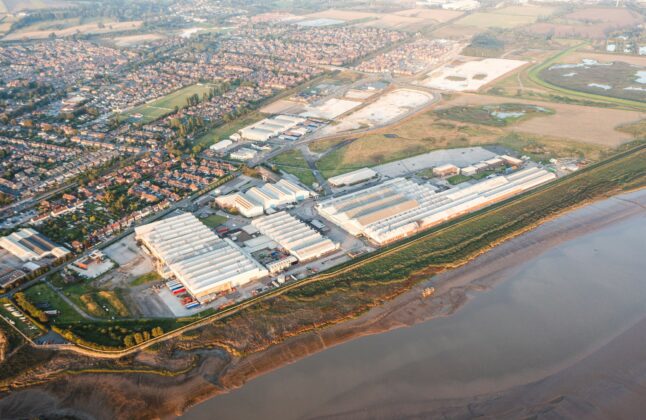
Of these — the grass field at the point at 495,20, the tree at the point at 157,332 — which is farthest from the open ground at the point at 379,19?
the tree at the point at 157,332

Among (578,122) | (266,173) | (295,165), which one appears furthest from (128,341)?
(578,122)

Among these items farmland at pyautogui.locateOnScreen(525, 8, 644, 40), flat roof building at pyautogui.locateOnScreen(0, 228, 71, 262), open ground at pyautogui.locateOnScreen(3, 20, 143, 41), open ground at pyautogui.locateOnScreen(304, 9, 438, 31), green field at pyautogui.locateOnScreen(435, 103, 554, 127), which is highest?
open ground at pyautogui.locateOnScreen(3, 20, 143, 41)

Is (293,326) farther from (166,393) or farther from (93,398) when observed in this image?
(93,398)

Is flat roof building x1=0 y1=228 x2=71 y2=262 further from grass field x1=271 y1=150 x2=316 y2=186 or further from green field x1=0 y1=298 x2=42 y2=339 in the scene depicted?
grass field x1=271 y1=150 x2=316 y2=186

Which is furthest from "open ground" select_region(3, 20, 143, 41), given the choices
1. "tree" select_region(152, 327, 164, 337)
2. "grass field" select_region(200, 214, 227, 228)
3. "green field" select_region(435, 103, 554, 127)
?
"tree" select_region(152, 327, 164, 337)

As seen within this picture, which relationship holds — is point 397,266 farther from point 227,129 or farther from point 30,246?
point 227,129

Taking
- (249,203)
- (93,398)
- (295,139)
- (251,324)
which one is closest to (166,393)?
(93,398)
